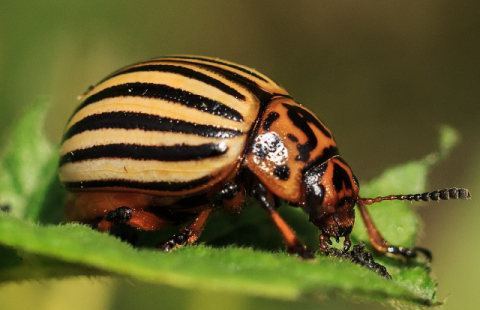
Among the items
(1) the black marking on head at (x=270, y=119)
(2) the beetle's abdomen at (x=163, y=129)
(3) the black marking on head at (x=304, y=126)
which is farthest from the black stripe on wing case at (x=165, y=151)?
(3) the black marking on head at (x=304, y=126)

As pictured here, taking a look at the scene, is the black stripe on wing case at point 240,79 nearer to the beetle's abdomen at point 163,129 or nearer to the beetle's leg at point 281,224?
the beetle's abdomen at point 163,129

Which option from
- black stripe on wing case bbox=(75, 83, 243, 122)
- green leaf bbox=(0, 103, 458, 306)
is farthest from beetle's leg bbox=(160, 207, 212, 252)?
black stripe on wing case bbox=(75, 83, 243, 122)

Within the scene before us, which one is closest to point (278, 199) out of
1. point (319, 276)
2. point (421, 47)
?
point (319, 276)

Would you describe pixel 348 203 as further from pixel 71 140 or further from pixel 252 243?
pixel 71 140

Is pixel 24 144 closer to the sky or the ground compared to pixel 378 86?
closer to the ground

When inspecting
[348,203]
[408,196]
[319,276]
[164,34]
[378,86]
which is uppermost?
[378,86]

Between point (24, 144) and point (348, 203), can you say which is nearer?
point (348, 203)
